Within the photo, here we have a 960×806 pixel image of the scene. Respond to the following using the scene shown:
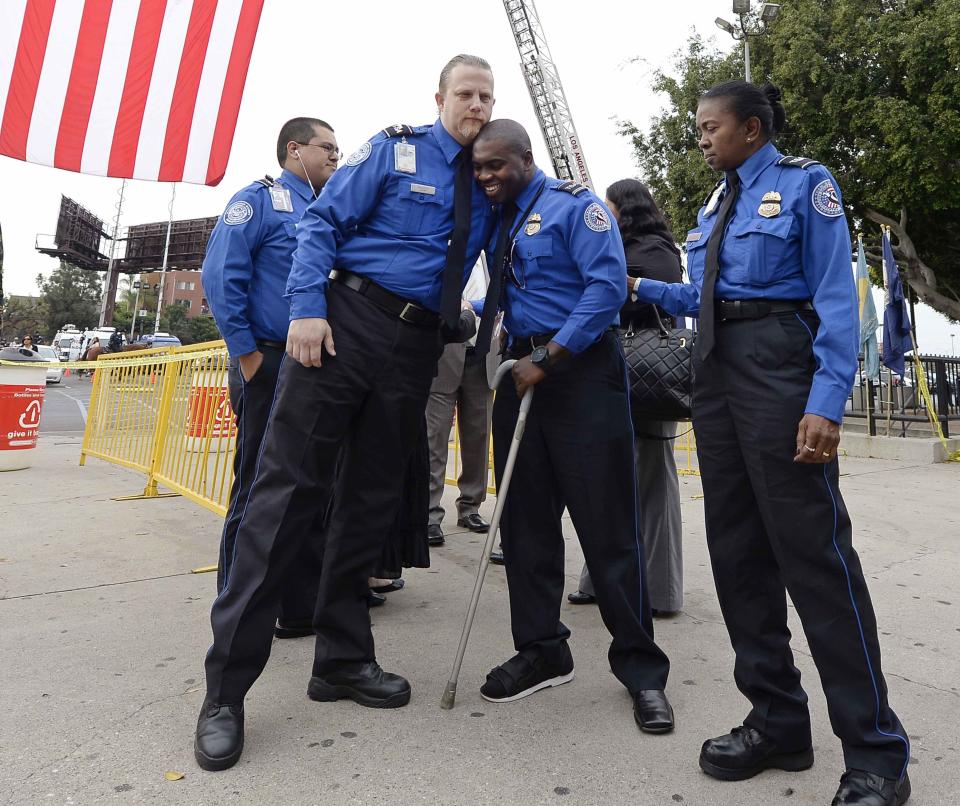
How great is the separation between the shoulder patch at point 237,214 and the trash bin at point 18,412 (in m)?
5.44

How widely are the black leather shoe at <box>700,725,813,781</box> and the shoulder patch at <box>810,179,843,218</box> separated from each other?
1422mm

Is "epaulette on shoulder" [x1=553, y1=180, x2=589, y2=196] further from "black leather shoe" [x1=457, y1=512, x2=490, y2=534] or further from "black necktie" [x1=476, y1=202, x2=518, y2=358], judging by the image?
"black leather shoe" [x1=457, y1=512, x2=490, y2=534]

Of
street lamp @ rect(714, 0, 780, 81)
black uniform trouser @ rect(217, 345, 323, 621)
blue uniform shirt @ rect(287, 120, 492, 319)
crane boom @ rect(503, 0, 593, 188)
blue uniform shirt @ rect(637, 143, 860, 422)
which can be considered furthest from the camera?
crane boom @ rect(503, 0, 593, 188)

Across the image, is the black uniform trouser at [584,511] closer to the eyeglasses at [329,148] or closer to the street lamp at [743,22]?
the eyeglasses at [329,148]

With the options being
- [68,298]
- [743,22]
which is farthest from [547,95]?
[68,298]

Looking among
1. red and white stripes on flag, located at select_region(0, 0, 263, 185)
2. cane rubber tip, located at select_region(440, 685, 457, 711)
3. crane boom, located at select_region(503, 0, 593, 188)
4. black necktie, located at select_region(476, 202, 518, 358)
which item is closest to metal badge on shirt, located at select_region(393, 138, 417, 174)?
black necktie, located at select_region(476, 202, 518, 358)

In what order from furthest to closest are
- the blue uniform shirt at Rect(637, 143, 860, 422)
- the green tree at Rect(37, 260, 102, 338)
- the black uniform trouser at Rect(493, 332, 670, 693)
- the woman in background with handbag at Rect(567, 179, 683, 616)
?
the green tree at Rect(37, 260, 102, 338), the woman in background with handbag at Rect(567, 179, 683, 616), the black uniform trouser at Rect(493, 332, 670, 693), the blue uniform shirt at Rect(637, 143, 860, 422)

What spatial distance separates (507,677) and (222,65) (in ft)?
14.7

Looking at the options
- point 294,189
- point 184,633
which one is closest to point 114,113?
point 294,189

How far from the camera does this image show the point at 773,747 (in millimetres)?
2049

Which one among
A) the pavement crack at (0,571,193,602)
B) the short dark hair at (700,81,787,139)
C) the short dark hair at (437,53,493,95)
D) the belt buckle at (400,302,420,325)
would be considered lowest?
the pavement crack at (0,571,193,602)

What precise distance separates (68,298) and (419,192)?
309 feet

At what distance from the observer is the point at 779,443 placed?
197 centimetres

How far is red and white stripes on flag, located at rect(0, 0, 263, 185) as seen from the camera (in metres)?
4.50
